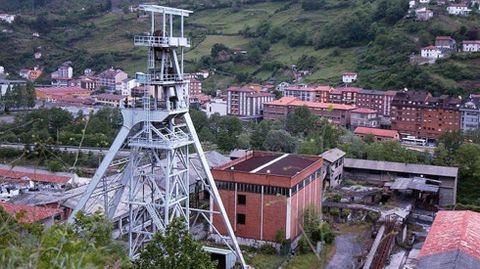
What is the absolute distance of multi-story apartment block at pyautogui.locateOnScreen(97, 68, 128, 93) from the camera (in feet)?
139

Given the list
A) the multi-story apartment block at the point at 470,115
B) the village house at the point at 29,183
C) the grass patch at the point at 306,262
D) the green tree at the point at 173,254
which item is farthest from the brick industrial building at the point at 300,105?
the green tree at the point at 173,254

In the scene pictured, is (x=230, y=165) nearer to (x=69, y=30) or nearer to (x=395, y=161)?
(x=395, y=161)

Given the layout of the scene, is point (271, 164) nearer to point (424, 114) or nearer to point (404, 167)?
point (404, 167)

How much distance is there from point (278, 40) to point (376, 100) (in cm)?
1809

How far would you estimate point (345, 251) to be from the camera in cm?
1270

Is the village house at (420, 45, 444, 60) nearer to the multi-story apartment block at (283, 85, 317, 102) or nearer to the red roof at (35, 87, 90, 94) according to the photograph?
the multi-story apartment block at (283, 85, 317, 102)

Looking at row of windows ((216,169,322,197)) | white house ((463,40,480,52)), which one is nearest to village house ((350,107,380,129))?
white house ((463,40,480,52))

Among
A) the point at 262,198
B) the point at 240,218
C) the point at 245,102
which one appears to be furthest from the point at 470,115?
the point at 240,218

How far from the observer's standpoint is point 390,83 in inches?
1341

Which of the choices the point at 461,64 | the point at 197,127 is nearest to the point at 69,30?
the point at 197,127

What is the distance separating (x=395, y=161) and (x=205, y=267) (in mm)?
14948

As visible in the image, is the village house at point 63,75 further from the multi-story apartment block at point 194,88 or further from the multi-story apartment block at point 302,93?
the multi-story apartment block at point 302,93

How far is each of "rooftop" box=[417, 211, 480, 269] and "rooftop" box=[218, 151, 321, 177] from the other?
3444 mm

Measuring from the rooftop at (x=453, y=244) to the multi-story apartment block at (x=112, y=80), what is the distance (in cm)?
3359
